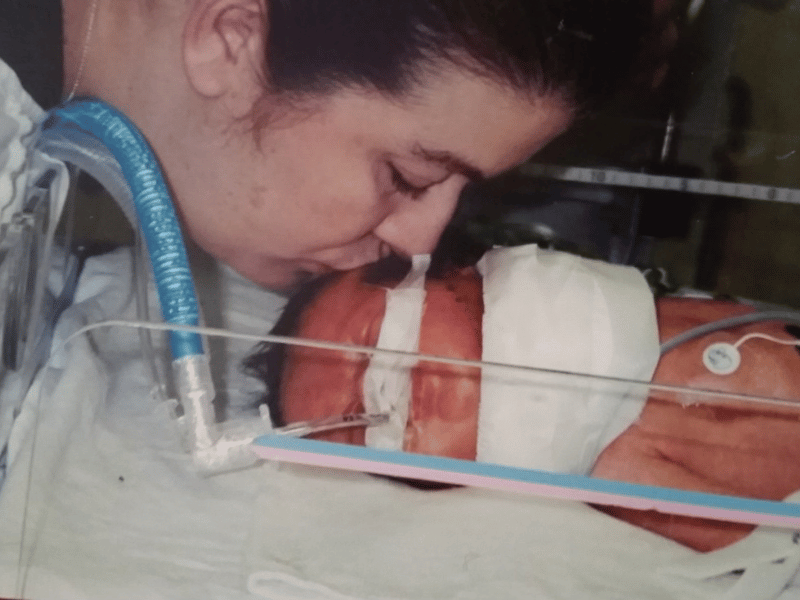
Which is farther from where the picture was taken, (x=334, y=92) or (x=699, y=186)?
(x=699, y=186)

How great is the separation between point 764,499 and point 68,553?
60cm

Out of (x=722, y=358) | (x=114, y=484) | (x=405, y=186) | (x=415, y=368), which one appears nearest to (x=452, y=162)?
(x=405, y=186)

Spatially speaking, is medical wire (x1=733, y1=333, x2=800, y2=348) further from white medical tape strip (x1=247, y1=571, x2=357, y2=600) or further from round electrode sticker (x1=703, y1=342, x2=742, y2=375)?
white medical tape strip (x1=247, y1=571, x2=357, y2=600)

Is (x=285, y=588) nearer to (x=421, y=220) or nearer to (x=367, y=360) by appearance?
(x=367, y=360)

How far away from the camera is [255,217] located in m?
0.66

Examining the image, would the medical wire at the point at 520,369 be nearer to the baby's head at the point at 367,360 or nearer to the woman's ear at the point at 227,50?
the baby's head at the point at 367,360

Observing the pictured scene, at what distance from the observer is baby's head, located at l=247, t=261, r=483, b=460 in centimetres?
64

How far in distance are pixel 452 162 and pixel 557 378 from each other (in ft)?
0.73

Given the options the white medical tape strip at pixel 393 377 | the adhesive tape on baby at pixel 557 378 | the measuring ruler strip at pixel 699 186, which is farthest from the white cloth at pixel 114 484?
the measuring ruler strip at pixel 699 186

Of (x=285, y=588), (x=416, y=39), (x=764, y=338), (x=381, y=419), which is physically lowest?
(x=285, y=588)

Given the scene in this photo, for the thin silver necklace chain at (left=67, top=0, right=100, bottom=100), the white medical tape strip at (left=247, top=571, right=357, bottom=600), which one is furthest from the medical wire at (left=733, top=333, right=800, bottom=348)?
the thin silver necklace chain at (left=67, top=0, right=100, bottom=100)

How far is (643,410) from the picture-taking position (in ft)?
2.14

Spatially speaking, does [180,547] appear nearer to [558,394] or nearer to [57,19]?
[558,394]

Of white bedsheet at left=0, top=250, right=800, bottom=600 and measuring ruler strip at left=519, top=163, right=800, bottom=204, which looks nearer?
white bedsheet at left=0, top=250, right=800, bottom=600
